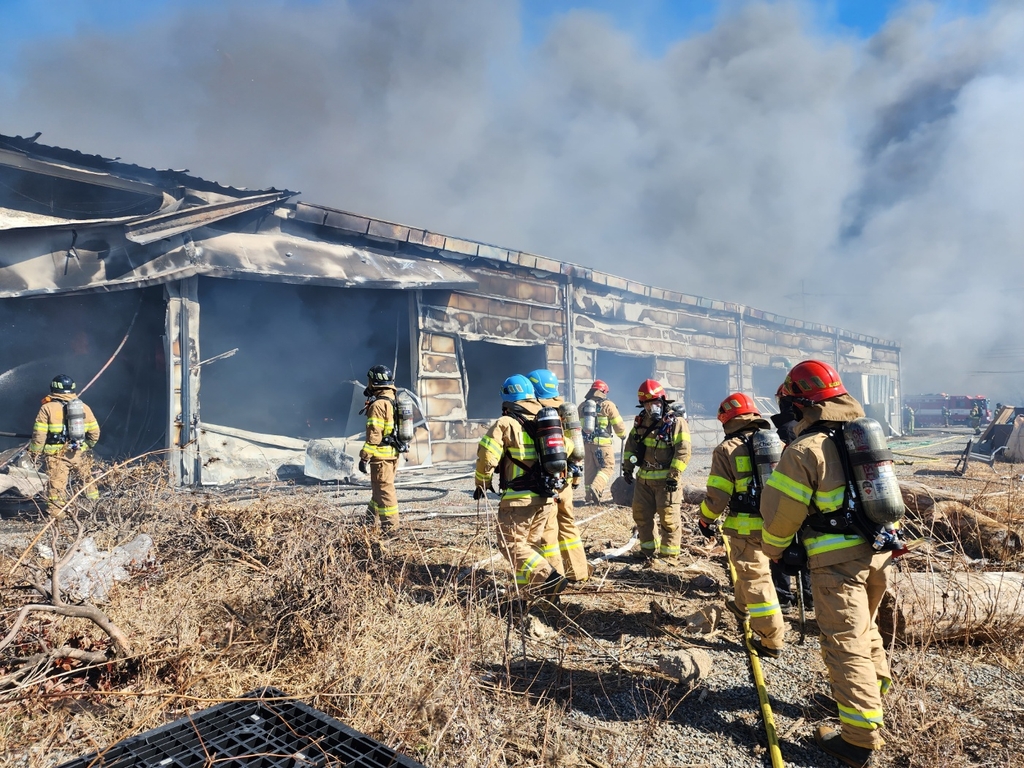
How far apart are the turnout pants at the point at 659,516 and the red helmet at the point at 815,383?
8.87ft

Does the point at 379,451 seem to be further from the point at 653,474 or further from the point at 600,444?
the point at 600,444

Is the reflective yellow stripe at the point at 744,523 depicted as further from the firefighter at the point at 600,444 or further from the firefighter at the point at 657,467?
the firefighter at the point at 600,444

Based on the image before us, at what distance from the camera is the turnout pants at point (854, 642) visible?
2396 millimetres

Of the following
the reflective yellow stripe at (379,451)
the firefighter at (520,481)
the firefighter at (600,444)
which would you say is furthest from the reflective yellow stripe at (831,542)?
the firefighter at (600,444)

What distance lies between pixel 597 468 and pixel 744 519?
205 inches

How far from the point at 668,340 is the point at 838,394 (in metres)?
13.6

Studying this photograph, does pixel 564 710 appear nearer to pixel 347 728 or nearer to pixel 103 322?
pixel 347 728

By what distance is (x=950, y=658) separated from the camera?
322cm

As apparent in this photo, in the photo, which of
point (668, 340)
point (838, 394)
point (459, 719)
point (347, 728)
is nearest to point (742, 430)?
point (838, 394)

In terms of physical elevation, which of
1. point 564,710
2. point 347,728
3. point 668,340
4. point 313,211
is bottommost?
point 564,710

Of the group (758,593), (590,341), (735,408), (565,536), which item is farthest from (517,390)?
(590,341)

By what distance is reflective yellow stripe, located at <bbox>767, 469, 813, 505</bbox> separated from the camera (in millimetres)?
2580

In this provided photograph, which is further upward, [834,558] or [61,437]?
[61,437]

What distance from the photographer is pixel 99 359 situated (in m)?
9.86
